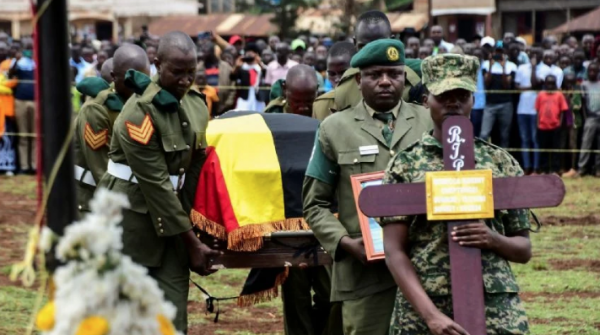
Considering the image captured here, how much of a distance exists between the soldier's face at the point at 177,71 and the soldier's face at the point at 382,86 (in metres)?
0.99

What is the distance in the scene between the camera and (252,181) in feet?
21.2

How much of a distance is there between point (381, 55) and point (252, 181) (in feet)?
4.60

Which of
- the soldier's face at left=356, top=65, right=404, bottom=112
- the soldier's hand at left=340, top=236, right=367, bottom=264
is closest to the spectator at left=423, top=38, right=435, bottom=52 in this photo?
the soldier's face at left=356, top=65, right=404, bottom=112

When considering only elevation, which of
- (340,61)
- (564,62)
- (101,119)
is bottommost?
(101,119)

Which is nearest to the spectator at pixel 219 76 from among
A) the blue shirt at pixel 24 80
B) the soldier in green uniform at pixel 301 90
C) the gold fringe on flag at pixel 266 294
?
the blue shirt at pixel 24 80

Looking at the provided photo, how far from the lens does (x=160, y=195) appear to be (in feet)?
19.5

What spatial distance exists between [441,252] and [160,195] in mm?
2131

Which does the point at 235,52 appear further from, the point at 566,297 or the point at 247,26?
the point at 247,26

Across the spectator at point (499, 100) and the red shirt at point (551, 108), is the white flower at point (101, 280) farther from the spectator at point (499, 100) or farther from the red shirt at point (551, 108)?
the spectator at point (499, 100)

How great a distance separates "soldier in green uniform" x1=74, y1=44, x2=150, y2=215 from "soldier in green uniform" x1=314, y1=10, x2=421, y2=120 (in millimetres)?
1143

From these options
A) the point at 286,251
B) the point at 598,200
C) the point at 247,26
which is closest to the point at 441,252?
the point at 286,251

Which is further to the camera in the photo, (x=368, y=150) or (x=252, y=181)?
(x=252, y=181)

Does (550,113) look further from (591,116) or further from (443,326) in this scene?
(443,326)

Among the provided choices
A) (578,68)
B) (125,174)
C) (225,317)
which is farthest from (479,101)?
(125,174)
